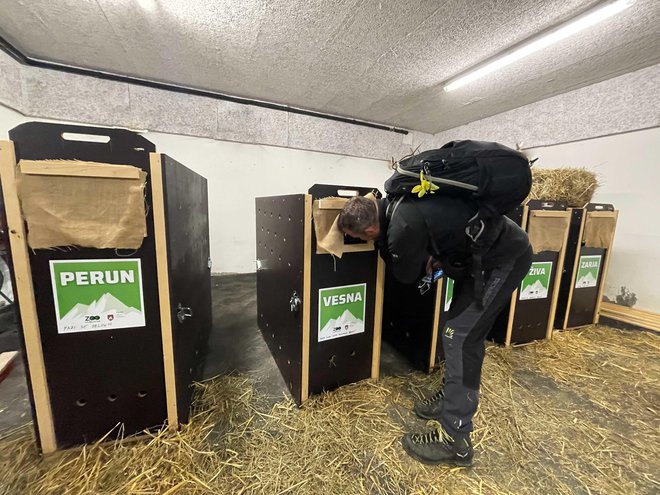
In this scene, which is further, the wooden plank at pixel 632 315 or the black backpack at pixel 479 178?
the wooden plank at pixel 632 315

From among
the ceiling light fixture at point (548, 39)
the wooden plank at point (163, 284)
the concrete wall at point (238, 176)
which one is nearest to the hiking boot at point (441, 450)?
the wooden plank at point (163, 284)

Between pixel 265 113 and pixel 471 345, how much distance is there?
3845 mm

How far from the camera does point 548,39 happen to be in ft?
7.56

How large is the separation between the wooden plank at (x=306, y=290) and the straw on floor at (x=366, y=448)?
0.67 feet

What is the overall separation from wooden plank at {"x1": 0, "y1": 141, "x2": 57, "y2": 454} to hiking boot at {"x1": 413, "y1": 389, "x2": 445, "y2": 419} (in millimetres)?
1632

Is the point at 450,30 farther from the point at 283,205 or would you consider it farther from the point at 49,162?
the point at 49,162

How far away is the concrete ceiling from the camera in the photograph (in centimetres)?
200

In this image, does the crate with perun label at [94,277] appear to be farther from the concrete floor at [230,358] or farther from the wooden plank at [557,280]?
the wooden plank at [557,280]

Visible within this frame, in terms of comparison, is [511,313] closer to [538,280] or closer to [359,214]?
[538,280]

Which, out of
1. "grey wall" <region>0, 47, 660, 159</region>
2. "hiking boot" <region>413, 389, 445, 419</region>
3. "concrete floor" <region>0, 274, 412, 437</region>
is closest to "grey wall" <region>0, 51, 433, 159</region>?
"grey wall" <region>0, 47, 660, 159</region>

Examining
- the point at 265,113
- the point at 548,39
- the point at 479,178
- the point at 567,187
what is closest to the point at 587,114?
the point at 548,39

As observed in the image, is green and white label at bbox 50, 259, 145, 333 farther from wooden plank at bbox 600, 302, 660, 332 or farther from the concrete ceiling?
wooden plank at bbox 600, 302, 660, 332

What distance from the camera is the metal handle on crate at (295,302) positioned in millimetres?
1343

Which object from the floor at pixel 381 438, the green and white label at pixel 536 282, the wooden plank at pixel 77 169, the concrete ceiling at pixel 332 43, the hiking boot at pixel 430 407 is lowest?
the floor at pixel 381 438
